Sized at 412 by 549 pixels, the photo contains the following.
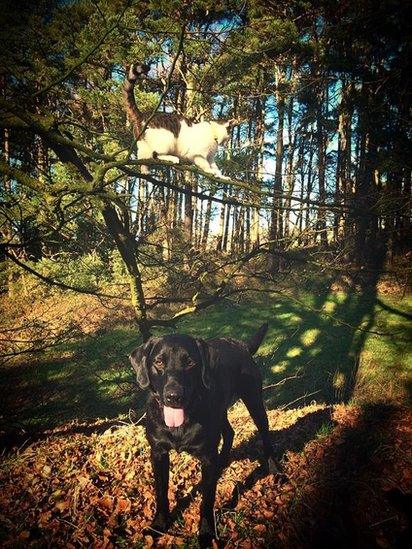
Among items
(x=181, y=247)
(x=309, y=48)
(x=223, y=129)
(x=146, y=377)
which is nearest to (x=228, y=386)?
(x=146, y=377)

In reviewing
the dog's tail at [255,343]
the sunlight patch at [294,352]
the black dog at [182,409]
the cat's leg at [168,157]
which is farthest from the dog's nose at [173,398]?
the sunlight patch at [294,352]

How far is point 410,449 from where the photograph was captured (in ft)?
12.2

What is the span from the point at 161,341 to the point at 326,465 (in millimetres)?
2292

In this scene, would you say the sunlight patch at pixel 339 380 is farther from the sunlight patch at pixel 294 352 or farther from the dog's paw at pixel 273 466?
the dog's paw at pixel 273 466

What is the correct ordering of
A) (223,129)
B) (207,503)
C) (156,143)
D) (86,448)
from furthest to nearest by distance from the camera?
1. (223,129)
2. (156,143)
3. (86,448)
4. (207,503)

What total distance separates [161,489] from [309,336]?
7531 mm

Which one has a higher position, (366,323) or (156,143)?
(156,143)

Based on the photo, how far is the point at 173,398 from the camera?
263cm

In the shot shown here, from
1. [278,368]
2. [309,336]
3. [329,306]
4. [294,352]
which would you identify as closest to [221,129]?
[278,368]

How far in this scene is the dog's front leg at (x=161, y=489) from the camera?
294 cm

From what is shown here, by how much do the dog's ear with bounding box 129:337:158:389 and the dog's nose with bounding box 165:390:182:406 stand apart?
1.37ft

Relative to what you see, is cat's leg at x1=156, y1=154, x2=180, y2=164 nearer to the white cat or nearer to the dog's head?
the white cat

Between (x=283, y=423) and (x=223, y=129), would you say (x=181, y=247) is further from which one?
(x=283, y=423)

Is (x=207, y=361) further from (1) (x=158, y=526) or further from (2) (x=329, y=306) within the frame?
(2) (x=329, y=306)
